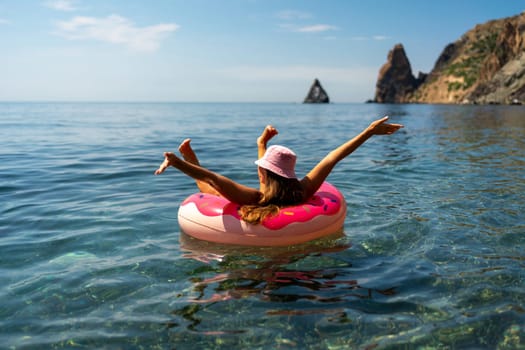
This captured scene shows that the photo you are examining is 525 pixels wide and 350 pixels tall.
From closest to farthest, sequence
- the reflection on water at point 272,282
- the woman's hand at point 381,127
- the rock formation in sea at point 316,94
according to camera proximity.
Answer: the reflection on water at point 272,282
the woman's hand at point 381,127
the rock formation in sea at point 316,94

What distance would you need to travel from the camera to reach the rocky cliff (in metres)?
74.6

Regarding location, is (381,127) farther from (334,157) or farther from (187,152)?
(187,152)

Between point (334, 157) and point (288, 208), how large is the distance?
2.94 feet

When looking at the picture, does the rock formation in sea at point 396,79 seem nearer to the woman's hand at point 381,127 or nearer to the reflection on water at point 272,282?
the woman's hand at point 381,127

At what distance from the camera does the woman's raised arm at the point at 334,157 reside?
218 inches

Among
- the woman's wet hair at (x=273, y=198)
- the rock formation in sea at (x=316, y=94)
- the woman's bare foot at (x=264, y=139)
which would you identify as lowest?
the woman's wet hair at (x=273, y=198)

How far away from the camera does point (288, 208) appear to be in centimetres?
541

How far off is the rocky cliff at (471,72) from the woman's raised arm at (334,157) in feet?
239

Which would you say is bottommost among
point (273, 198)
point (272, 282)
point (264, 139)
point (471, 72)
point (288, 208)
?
point (272, 282)

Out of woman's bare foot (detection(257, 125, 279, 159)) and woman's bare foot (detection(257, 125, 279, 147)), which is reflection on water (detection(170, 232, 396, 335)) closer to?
woman's bare foot (detection(257, 125, 279, 159))

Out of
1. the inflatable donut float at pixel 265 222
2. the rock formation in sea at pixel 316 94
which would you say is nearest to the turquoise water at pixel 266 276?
the inflatable donut float at pixel 265 222

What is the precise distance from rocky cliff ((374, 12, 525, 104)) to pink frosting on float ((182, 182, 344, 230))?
240ft

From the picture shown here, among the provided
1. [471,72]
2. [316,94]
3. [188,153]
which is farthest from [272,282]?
[316,94]

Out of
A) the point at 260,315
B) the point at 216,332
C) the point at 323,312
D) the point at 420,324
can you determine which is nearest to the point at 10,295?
the point at 216,332
